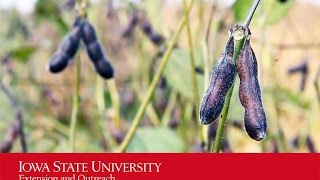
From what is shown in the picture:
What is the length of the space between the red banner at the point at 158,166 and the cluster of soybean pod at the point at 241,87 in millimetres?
323

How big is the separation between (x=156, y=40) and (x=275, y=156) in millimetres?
962

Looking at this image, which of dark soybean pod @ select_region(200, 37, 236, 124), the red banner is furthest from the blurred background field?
dark soybean pod @ select_region(200, 37, 236, 124)

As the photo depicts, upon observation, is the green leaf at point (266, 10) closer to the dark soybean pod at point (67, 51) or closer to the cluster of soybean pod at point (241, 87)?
the dark soybean pod at point (67, 51)

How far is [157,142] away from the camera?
186 centimetres

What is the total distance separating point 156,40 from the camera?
6.97 ft

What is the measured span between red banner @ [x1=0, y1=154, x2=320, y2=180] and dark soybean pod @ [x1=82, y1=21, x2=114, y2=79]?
0.54 feet

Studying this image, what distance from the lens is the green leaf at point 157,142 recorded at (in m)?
1.84

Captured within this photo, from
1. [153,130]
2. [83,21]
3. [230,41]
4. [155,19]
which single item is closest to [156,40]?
[155,19]

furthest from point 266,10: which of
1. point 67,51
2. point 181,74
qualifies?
point 67,51

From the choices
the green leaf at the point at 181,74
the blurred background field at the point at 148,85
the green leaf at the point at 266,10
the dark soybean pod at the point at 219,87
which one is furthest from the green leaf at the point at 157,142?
the dark soybean pod at the point at 219,87

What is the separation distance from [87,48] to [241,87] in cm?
52

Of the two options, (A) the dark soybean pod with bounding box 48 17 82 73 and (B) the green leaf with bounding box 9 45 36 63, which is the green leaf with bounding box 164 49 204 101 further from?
(B) the green leaf with bounding box 9 45 36 63

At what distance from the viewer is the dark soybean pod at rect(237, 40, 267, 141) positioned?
818 millimetres

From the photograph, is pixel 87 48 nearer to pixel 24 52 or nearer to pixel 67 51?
pixel 67 51
